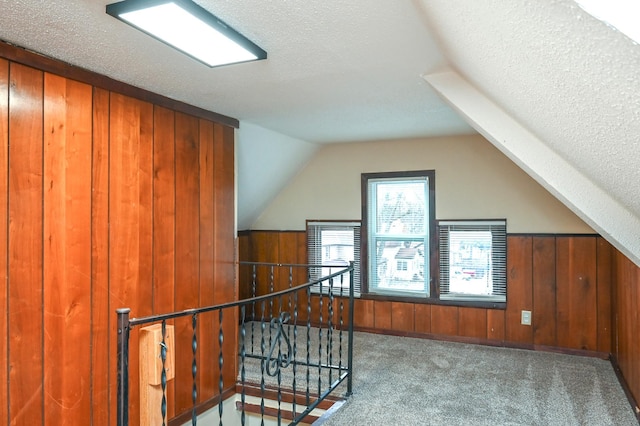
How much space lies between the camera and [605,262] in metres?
3.76

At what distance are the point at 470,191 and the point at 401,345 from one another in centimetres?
165

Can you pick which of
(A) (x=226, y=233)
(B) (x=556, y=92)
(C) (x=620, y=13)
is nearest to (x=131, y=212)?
(A) (x=226, y=233)

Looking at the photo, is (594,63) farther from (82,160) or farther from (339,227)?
(339,227)

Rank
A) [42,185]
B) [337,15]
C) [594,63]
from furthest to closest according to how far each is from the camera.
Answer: [42,185] < [337,15] < [594,63]

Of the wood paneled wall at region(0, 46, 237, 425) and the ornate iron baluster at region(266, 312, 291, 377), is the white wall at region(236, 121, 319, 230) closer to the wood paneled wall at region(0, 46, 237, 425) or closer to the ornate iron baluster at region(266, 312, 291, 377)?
the wood paneled wall at region(0, 46, 237, 425)

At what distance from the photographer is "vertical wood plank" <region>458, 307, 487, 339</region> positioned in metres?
4.16

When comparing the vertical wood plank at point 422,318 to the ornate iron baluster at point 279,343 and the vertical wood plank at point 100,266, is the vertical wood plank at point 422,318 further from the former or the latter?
the vertical wood plank at point 100,266

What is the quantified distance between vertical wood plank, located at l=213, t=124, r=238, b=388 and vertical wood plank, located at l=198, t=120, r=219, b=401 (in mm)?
56

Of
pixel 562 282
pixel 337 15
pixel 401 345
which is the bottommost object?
pixel 401 345

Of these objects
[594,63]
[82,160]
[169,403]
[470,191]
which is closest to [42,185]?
[82,160]

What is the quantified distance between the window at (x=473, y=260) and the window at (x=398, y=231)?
0.17m

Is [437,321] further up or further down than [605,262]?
further down

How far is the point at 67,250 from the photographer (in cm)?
223

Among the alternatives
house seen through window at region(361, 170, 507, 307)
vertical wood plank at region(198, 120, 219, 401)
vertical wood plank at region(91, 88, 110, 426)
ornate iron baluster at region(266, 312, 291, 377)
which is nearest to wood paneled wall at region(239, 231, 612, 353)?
house seen through window at region(361, 170, 507, 307)
